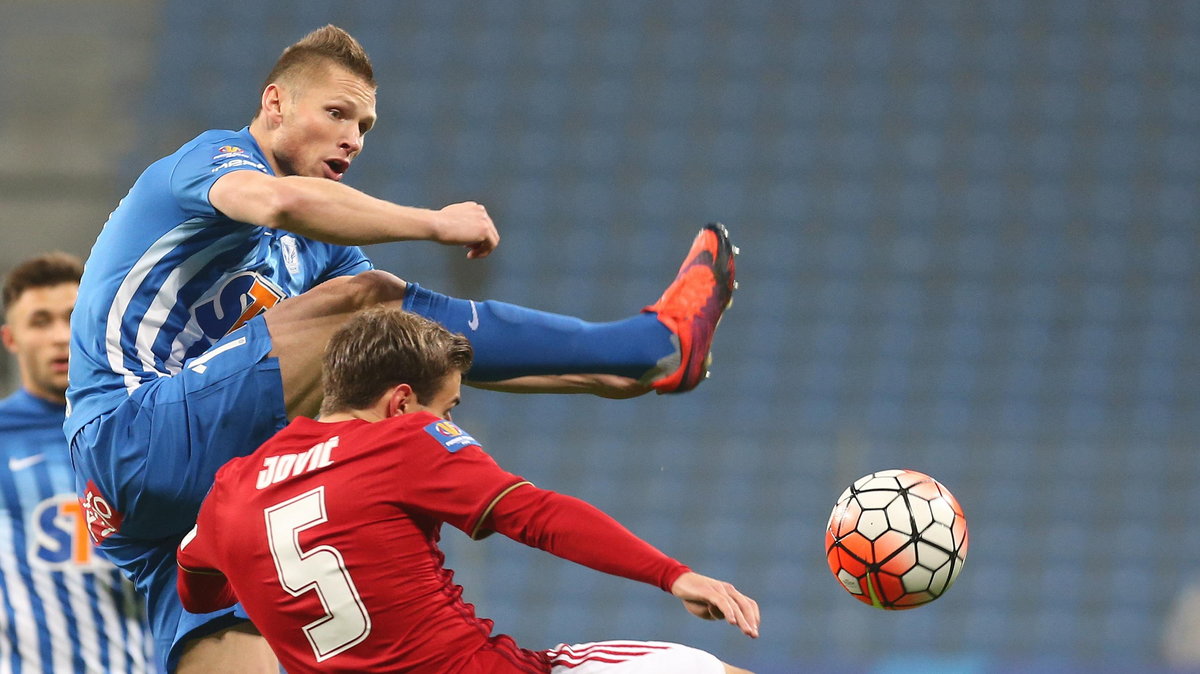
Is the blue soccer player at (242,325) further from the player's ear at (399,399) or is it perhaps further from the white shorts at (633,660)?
the white shorts at (633,660)

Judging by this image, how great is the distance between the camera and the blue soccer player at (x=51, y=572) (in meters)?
4.07

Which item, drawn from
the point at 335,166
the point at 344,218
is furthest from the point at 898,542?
the point at 335,166

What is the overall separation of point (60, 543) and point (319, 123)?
5.98ft

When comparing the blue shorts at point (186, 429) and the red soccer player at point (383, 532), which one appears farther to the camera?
the blue shorts at point (186, 429)

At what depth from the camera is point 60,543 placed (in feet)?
13.5

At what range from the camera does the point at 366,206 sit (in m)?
2.57

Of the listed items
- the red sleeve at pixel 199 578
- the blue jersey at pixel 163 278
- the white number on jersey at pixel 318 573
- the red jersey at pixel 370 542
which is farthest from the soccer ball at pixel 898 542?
the blue jersey at pixel 163 278

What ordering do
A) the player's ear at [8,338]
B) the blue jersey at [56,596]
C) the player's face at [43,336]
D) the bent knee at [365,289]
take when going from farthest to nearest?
the player's ear at [8,338]
the player's face at [43,336]
the blue jersey at [56,596]
the bent knee at [365,289]

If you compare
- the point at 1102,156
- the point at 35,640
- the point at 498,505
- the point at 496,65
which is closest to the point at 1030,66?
the point at 1102,156

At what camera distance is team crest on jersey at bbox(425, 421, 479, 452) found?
2.30 metres

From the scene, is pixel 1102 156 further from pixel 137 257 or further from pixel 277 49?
pixel 137 257

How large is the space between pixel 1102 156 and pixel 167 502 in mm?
7413

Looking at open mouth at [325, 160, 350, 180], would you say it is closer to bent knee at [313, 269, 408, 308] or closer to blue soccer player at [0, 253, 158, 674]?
bent knee at [313, 269, 408, 308]

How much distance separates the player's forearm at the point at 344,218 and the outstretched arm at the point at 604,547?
22.1 inches
